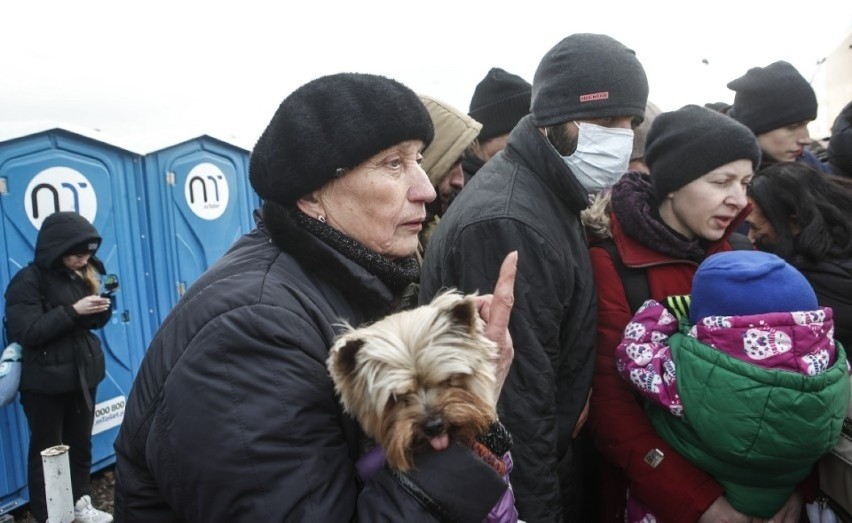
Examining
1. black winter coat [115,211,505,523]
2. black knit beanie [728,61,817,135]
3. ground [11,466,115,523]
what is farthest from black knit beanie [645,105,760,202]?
ground [11,466,115,523]

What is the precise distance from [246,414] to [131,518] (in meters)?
0.60

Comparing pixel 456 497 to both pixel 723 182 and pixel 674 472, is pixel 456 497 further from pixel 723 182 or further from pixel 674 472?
pixel 723 182

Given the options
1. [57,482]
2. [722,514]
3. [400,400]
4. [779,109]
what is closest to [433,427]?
[400,400]

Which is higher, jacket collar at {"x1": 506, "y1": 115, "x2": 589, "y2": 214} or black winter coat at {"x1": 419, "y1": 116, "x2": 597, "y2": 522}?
jacket collar at {"x1": 506, "y1": 115, "x2": 589, "y2": 214}

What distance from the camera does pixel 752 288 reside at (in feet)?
6.72

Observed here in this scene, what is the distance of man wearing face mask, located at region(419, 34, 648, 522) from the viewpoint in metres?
2.11

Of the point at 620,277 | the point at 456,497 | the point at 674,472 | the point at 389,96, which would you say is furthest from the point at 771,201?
the point at 456,497

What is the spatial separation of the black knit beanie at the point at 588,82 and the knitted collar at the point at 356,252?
1181 millimetres

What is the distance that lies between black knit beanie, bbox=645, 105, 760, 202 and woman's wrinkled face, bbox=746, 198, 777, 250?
0.41 meters

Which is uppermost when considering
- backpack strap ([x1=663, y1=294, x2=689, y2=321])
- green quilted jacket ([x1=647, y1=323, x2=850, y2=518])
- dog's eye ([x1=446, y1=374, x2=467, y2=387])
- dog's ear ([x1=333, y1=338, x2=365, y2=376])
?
dog's ear ([x1=333, y1=338, x2=365, y2=376])

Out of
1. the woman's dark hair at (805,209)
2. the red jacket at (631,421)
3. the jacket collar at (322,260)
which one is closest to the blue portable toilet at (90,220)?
the jacket collar at (322,260)

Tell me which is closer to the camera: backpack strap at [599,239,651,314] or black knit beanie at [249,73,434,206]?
black knit beanie at [249,73,434,206]

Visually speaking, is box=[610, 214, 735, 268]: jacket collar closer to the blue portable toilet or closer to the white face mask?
the white face mask

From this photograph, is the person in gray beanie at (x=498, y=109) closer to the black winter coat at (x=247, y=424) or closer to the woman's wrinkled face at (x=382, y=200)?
the woman's wrinkled face at (x=382, y=200)
